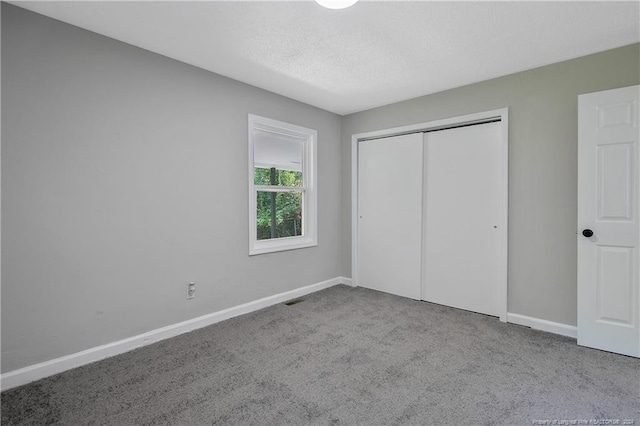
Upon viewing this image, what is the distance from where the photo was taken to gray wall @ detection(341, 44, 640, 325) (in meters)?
2.67

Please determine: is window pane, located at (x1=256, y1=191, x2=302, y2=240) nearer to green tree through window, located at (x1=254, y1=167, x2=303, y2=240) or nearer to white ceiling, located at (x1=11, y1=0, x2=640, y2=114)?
green tree through window, located at (x1=254, y1=167, x2=303, y2=240)

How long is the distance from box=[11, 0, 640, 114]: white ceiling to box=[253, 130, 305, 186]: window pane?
75 centimetres

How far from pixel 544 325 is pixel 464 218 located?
125 centimetres

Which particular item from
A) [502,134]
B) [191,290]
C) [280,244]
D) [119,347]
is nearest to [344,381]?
[191,290]

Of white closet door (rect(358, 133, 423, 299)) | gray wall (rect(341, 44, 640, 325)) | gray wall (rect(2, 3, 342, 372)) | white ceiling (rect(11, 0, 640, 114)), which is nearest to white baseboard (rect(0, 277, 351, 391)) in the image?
gray wall (rect(2, 3, 342, 372))

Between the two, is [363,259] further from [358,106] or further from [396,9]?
[396,9]

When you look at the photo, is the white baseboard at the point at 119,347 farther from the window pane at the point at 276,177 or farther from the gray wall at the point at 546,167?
the gray wall at the point at 546,167

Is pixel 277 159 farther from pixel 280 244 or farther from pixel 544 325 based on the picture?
pixel 544 325

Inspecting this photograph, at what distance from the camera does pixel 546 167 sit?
9.46ft

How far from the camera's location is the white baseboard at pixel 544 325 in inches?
108

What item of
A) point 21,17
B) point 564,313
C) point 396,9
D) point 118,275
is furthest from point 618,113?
point 21,17

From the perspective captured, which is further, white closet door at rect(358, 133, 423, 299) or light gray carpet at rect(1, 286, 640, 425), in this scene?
white closet door at rect(358, 133, 423, 299)

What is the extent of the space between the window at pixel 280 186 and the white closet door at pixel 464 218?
152 cm

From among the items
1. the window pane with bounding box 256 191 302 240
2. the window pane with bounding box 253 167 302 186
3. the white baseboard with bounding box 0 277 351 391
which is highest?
the window pane with bounding box 253 167 302 186
